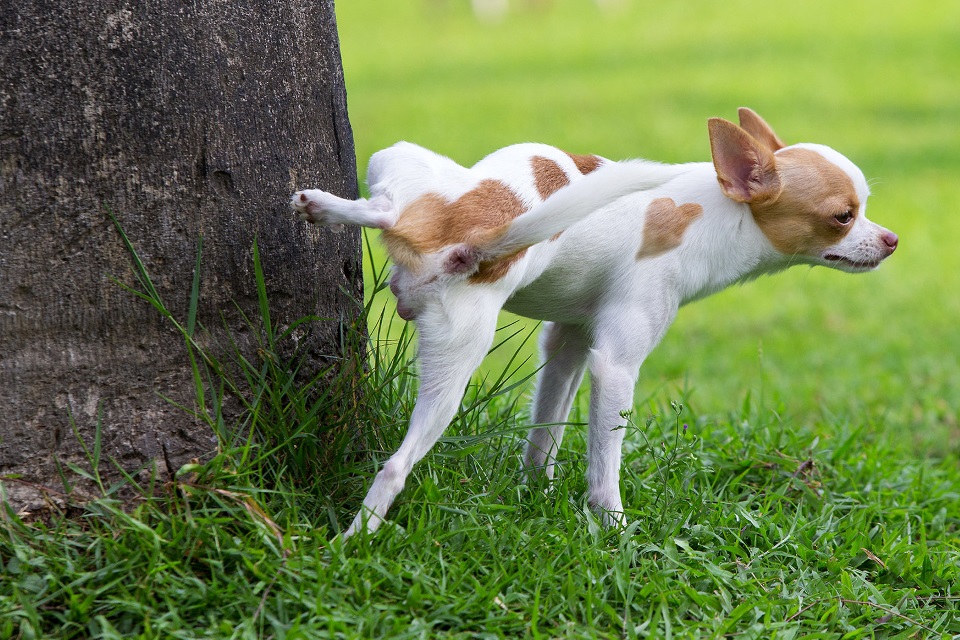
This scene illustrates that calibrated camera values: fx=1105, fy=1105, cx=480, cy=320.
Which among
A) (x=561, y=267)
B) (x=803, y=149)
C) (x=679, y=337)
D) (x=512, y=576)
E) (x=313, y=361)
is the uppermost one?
(x=803, y=149)

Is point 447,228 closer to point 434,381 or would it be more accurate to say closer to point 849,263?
point 434,381

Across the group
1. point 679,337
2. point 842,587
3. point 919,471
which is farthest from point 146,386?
point 679,337

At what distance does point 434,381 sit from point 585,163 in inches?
33.8

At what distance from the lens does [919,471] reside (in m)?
4.46

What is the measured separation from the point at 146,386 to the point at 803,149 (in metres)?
2.02

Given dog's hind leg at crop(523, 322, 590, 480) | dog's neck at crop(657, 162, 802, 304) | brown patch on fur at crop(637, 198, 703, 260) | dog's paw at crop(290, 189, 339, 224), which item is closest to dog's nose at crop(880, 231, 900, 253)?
dog's neck at crop(657, 162, 802, 304)

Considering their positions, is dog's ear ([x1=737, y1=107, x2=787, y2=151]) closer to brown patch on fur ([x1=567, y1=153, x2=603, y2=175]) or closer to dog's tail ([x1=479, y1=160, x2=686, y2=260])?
brown patch on fur ([x1=567, y1=153, x2=603, y2=175])

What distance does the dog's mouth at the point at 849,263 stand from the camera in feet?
11.0

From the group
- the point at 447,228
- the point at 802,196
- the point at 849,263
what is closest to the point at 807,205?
the point at 802,196

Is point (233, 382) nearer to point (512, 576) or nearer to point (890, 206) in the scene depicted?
point (512, 576)

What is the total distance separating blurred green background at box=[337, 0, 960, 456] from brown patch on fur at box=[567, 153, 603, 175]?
1.43 meters

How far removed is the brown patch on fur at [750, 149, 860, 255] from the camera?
128 inches

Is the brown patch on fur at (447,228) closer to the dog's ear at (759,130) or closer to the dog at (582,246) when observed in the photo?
the dog at (582,246)

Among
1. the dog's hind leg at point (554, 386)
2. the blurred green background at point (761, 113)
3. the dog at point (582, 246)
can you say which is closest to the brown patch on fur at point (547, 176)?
the dog at point (582, 246)
